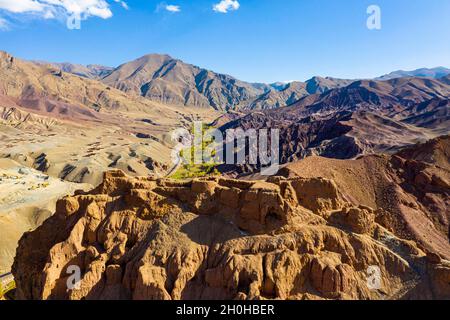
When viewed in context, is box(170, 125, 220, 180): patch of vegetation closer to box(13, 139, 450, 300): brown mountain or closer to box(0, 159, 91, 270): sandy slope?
box(0, 159, 91, 270): sandy slope

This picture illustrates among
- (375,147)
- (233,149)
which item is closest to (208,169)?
(233,149)

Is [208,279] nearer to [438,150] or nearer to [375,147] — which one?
[438,150]

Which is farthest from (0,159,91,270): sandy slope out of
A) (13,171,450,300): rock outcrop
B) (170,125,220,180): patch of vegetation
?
(13,171,450,300): rock outcrop

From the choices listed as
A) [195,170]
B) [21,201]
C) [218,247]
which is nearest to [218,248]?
[218,247]

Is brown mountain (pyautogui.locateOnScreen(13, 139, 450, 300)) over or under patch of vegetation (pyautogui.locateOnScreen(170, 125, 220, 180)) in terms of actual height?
over

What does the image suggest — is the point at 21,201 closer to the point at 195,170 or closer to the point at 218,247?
the point at 195,170

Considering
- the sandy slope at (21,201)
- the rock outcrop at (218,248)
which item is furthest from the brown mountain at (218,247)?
the sandy slope at (21,201)

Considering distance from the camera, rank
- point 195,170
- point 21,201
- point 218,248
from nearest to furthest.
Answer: point 218,248, point 21,201, point 195,170
